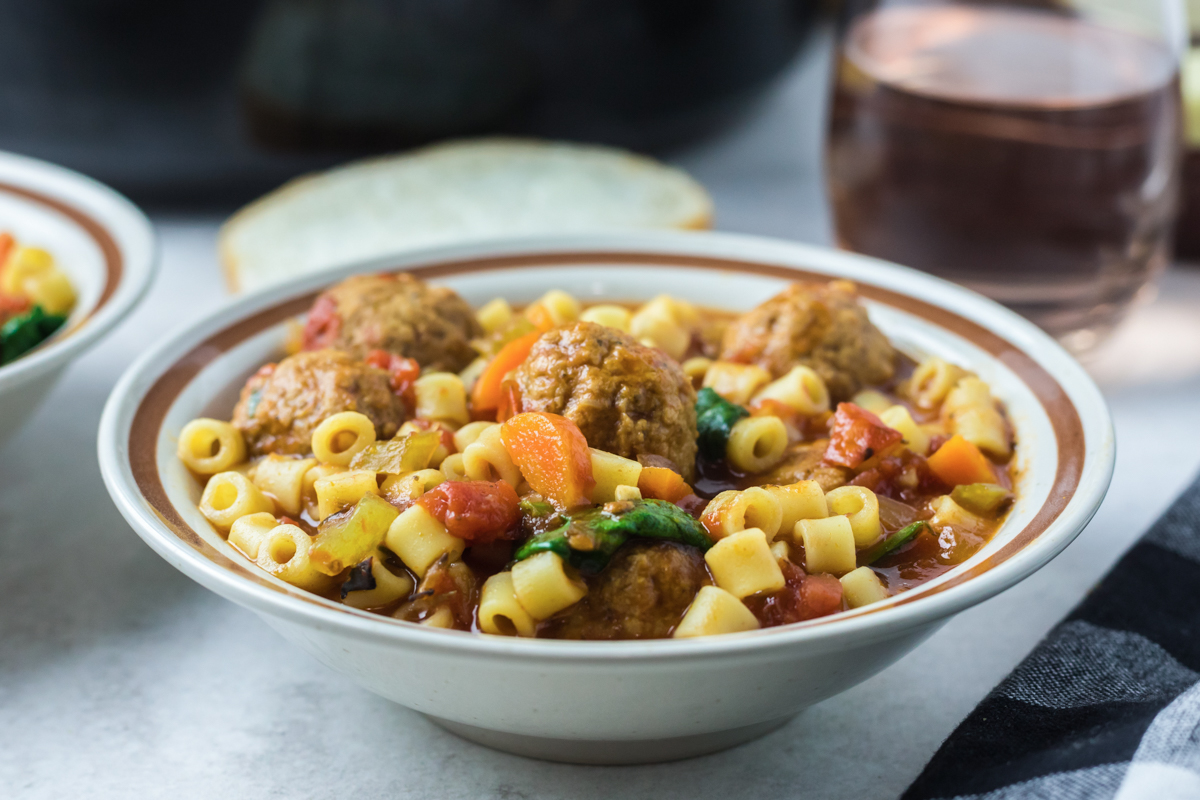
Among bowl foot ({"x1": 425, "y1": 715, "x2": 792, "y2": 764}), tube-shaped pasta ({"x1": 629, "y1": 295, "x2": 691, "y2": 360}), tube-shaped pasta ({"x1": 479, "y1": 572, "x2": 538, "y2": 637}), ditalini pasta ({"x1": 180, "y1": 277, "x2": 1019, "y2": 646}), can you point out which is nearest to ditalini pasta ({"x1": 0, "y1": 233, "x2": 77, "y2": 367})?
ditalini pasta ({"x1": 180, "y1": 277, "x2": 1019, "y2": 646})

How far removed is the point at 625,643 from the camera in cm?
223

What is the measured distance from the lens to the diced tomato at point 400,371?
3.39 metres

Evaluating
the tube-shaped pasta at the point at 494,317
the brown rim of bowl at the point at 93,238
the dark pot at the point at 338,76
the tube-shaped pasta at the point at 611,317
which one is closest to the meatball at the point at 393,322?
the tube-shaped pasta at the point at 494,317

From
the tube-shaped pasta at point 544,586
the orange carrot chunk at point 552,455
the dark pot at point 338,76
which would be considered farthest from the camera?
the dark pot at point 338,76

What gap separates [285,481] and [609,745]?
3.62 ft

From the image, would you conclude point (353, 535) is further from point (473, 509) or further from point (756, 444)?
point (756, 444)

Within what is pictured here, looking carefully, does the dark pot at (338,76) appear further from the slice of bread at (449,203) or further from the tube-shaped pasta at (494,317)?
the tube-shaped pasta at (494,317)

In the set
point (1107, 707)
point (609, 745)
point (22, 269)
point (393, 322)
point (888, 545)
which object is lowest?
point (1107, 707)

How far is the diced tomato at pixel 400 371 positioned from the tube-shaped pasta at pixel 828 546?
124 centimetres

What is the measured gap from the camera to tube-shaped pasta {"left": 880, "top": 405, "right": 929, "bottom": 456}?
3264 millimetres

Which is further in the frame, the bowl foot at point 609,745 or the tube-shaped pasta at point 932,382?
the tube-shaped pasta at point 932,382

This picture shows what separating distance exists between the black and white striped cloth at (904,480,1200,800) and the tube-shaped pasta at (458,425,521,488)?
47.0 inches

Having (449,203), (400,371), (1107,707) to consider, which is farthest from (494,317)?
(449,203)

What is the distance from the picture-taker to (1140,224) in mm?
4727
